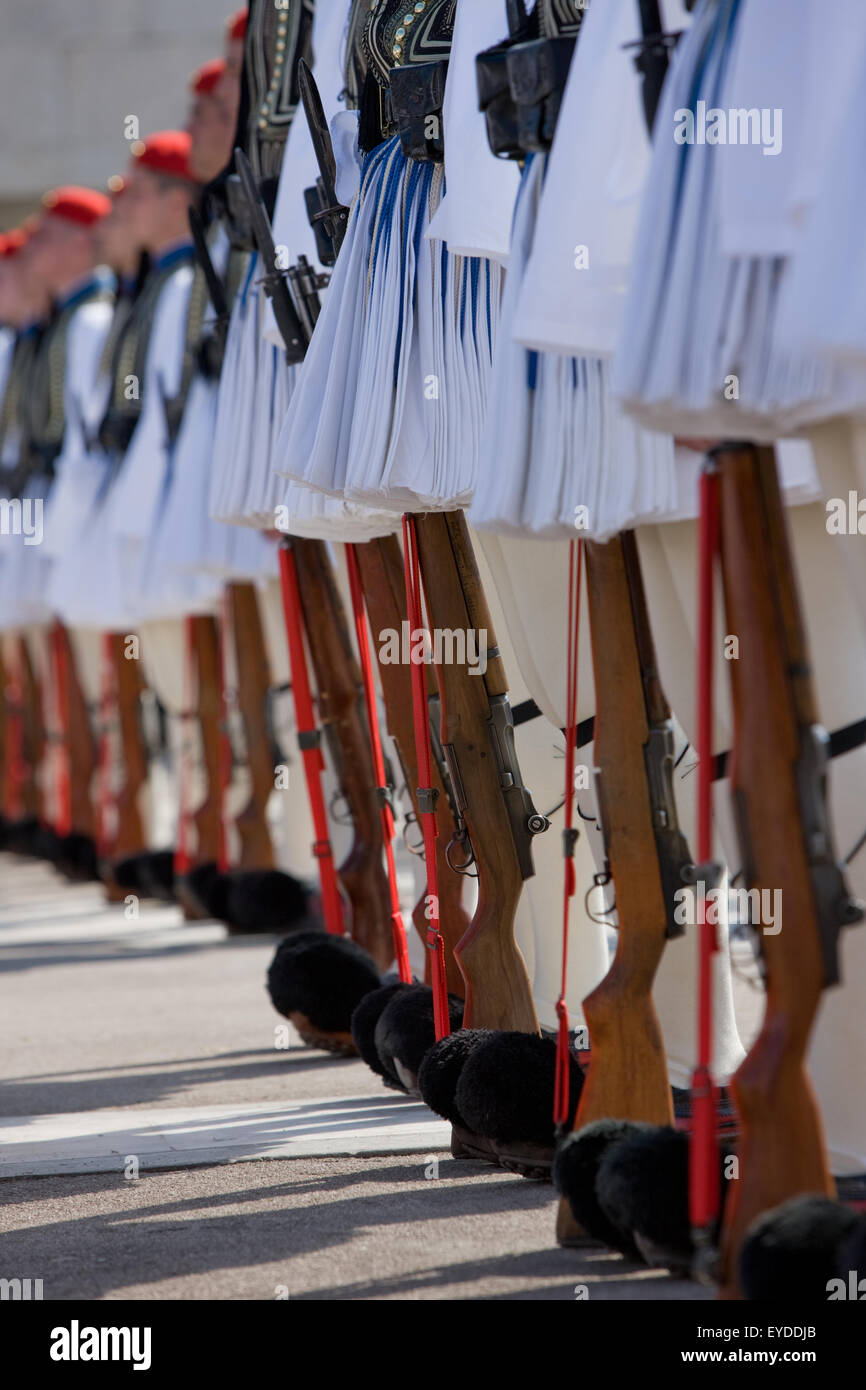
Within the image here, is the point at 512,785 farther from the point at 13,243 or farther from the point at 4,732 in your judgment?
the point at 4,732

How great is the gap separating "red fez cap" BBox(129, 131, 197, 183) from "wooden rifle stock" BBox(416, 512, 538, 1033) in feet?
12.5

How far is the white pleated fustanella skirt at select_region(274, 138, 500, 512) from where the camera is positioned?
2.82 metres

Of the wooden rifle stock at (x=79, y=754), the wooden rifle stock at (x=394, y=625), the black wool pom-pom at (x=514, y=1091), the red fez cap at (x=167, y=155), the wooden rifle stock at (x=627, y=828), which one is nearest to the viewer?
the wooden rifle stock at (x=627, y=828)

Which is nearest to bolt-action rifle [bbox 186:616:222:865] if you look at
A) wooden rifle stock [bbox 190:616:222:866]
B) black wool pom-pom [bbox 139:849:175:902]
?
wooden rifle stock [bbox 190:616:222:866]

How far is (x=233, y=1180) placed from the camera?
9.43ft

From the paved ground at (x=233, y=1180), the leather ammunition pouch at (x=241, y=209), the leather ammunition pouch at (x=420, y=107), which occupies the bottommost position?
the paved ground at (x=233, y=1180)

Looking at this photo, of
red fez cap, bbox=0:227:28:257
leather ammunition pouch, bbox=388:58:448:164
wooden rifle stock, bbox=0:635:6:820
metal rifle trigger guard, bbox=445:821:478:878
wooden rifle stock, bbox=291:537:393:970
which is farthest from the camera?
wooden rifle stock, bbox=0:635:6:820

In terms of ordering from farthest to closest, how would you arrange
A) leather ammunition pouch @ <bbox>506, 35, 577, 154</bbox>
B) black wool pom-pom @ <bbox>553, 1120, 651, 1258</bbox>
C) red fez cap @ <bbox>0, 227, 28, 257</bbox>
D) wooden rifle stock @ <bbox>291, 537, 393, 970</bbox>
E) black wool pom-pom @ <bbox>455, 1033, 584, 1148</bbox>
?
1. red fez cap @ <bbox>0, 227, 28, 257</bbox>
2. wooden rifle stock @ <bbox>291, 537, 393, 970</bbox>
3. black wool pom-pom @ <bbox>455, 1033, 584, 1148</bbox>
4. leather ammunition pouch @ <bbox>506, 35, 577, 154</bbox>
5. black wool pom-pom @ <bbox>553, 1120, 651, 1258</bbox>

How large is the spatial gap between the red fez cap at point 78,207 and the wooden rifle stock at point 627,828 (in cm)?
596

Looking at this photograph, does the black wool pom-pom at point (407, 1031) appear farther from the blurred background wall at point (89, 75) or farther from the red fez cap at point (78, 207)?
the blurred background wall at point (89, 75)

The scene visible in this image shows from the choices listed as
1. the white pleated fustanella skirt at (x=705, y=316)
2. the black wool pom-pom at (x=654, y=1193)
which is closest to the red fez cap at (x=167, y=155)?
the white pleated fustanella skirt at (x=705, y=316)

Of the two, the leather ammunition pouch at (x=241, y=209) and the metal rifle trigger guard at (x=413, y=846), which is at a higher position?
the leather ammunition pouch at (x=241, y=209)

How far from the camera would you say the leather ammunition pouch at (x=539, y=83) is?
2.32 metres

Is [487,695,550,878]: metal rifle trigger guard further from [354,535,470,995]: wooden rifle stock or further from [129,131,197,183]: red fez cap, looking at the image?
[129,131,197,183]: red fez cap
